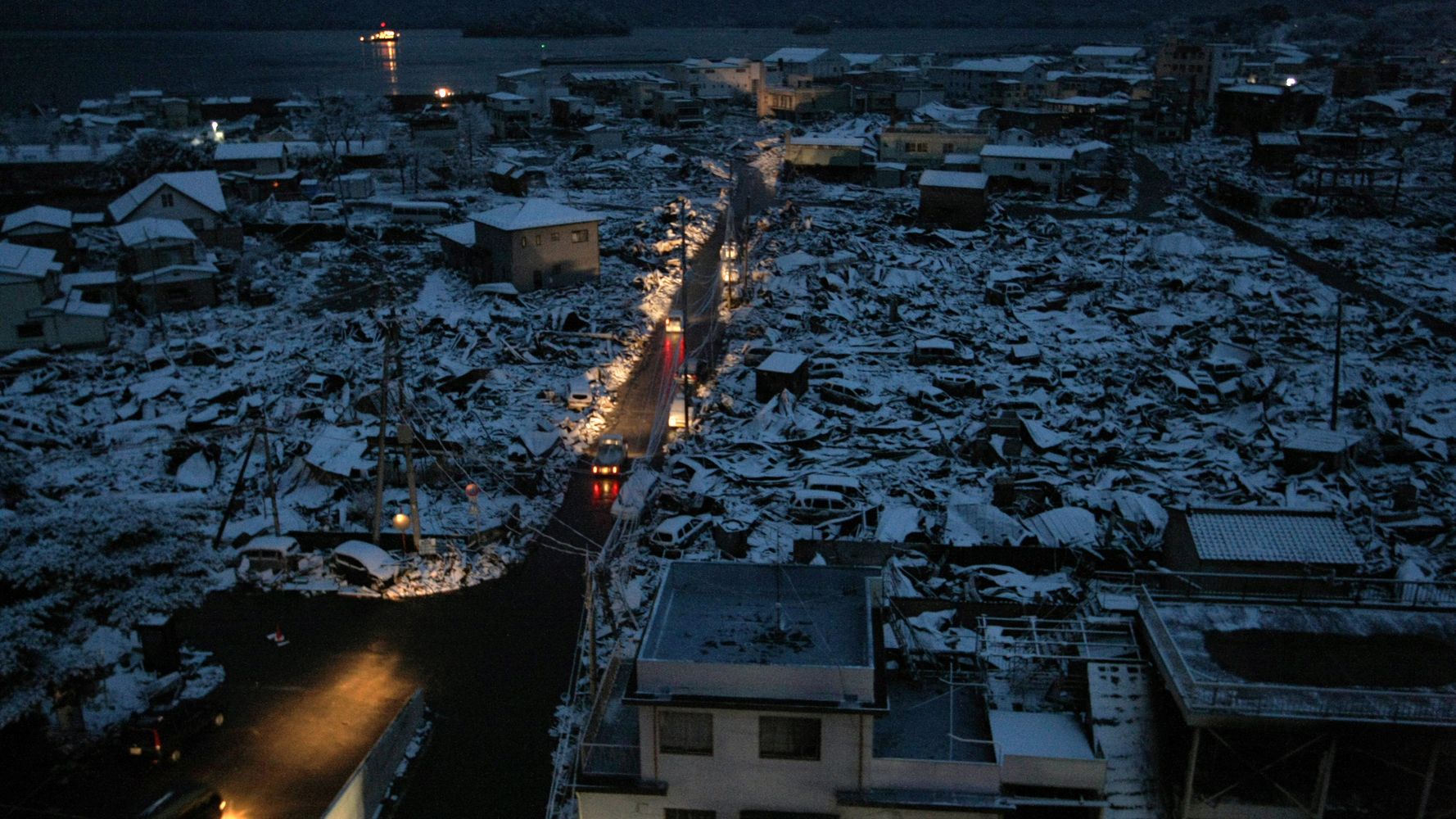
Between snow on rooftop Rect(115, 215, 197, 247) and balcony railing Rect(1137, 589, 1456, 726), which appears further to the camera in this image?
snow on rooftop Rect(115, 215, 197, 247)

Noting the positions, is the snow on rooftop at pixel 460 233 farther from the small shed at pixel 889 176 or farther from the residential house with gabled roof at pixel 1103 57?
the residential house with gabled roof at pixel 1103 57

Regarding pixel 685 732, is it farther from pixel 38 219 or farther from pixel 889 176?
pixel 889 176

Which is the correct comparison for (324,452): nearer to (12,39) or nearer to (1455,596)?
(1455,596)

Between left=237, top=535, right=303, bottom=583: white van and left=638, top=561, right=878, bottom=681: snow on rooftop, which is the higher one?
left=638, top=561, right=878, bottom=681: snow on rooftop

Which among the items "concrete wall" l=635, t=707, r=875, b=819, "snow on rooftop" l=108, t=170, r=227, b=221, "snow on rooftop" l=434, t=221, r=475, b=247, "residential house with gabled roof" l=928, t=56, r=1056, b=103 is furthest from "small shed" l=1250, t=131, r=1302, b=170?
"concrete wall" l=635, t=707, r=875, b=819

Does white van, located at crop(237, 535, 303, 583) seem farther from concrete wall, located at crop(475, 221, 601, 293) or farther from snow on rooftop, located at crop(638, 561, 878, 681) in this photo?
concrete wall, located at crop(475, 221, 601, 293)

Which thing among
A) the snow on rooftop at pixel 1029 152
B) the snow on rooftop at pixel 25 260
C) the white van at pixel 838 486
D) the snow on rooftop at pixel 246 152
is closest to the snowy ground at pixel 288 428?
the snow on rooftop at pixel 25 260
